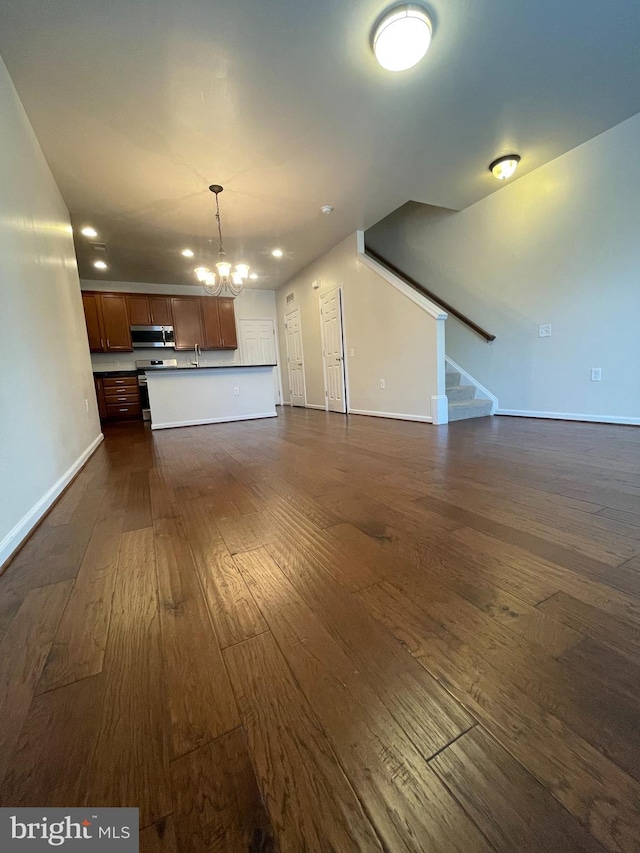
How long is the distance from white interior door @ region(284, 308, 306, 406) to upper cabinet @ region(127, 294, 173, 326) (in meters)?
2.30

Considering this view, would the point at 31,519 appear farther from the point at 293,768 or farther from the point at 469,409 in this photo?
the point at 469,409

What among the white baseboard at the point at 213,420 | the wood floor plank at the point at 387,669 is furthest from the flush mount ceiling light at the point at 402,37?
the white baseboard at the point at 213,420

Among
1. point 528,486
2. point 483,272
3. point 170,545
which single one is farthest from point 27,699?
point 483,272

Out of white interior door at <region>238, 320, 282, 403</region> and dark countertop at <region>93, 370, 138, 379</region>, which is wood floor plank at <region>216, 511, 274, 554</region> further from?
white interior door at <region>238, 320, 282, 403</region>

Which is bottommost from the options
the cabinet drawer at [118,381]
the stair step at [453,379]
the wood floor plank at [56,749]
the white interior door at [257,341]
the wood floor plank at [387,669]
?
the wood floor plank at [387,669]

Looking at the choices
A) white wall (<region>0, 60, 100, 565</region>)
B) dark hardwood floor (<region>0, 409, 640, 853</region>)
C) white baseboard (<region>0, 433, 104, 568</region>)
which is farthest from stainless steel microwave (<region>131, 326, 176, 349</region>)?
dark hardwood floor (<region>0, 409, 640, 853</region>)

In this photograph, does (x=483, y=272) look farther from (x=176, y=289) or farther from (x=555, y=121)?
(x=176, y=289)

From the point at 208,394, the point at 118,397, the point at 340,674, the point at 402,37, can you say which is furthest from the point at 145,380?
the point at 340,674

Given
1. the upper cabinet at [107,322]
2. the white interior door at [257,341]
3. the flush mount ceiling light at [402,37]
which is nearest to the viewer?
the flush mount ceiling light at [402,37]

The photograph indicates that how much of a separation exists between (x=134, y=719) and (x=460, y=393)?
427 cm

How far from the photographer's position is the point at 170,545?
129 cm

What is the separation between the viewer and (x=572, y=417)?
3.38 metres

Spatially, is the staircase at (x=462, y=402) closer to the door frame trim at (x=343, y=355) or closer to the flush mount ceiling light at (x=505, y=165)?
the door frame trim at (x=343, y=355)

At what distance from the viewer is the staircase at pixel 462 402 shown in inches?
150
